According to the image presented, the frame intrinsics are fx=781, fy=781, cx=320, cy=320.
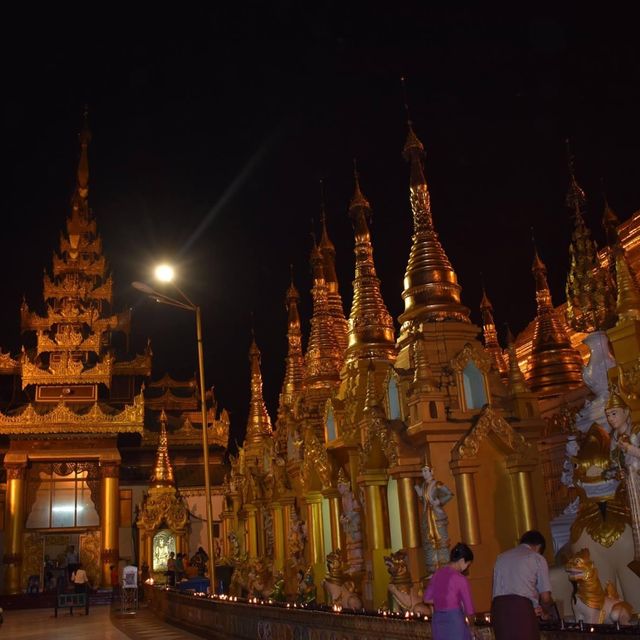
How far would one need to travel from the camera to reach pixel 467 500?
37.7 feet

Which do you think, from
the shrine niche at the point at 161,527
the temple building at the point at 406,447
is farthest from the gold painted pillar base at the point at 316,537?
the shrine niche at the point at 161,527

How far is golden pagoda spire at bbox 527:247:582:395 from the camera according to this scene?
1786 cm

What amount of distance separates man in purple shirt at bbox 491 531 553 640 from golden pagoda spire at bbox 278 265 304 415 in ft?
57.0

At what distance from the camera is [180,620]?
16219 millimetres

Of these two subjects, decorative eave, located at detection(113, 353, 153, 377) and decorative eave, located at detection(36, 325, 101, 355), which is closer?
decorative eave, located at detection(36, 325, 101, 355)

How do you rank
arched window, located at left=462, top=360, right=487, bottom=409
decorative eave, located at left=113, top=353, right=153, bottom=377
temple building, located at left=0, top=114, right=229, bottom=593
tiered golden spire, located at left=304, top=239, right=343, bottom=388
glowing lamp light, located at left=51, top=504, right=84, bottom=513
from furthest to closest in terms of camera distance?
decorative eave, located at left=113, top=353, right=153, bottom=377 → glowing lamp light, located at left=51, top=504, right=84, bottom=513 → temple building, located at left=0, top=114, right=229, bottom=593 → tiered golden spire, located at left=304, top=239, right=343, bottom=388 → arched window, located at left=462, top=360, right=487, bottom=409

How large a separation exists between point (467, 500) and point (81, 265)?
32.1m

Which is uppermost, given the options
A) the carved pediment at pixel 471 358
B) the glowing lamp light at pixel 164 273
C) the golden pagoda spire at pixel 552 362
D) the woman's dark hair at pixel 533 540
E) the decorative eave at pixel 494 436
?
the glowing lamp light at pixel 164 273

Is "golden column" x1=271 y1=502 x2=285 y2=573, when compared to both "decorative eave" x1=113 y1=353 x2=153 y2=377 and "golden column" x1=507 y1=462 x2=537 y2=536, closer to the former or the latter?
"golden column" x1=507 y1=462 x2=537 y2=536

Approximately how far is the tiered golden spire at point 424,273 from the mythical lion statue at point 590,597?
803 cm

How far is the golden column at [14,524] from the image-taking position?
30.1m

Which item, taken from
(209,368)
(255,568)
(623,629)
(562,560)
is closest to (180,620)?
(255,568)

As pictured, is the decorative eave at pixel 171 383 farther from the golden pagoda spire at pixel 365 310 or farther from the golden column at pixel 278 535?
the golden pagoda spire at pixel 365 310

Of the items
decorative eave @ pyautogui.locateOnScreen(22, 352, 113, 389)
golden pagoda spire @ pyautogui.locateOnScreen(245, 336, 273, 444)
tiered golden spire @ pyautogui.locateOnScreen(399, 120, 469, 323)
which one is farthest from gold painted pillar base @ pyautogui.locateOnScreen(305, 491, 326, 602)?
decorative eave @ pyautogui.locateOnScreen(22, 352, 113, 389)
